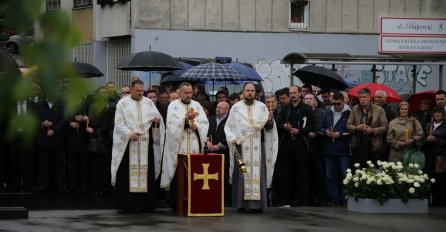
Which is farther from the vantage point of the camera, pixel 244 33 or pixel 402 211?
pixel 244 33

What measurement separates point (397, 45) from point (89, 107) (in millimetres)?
20508

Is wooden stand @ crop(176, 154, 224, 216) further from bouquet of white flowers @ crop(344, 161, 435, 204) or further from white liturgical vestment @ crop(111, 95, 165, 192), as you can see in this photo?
bouquet of white flowers @ crop(344, 161, 435, 204)

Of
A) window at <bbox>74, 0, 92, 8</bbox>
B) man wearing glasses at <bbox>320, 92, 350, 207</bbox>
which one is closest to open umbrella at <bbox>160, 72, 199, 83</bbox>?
man wearing glasses at <bbox>320, 92, 350, 207</bbox>

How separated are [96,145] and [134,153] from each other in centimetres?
251

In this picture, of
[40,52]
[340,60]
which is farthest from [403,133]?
[40,52]

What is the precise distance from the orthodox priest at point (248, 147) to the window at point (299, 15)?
19.5 metres

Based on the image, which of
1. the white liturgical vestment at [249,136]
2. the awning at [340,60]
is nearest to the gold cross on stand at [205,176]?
the white liturgical vestment at [249,136]

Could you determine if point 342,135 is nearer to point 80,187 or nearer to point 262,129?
point 262,129

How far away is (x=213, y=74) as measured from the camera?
2173cm

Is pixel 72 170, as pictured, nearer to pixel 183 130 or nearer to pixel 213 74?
pixel 183 130

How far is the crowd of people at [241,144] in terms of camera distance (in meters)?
16.3

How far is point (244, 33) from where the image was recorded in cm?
3497

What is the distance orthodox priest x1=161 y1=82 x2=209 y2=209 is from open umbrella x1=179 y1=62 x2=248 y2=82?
5.08 m

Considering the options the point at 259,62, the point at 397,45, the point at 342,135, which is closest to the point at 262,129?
the point at 342,135
